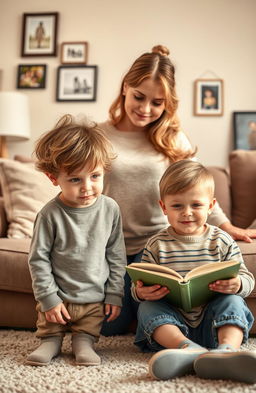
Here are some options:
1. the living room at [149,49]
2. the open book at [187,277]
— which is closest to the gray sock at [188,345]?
the open book at [187,277]

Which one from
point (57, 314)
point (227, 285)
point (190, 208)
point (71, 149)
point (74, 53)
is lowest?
point (57, 314)

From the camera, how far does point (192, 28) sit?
3238 mm

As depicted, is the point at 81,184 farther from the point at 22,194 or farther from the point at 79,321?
the point at 22,194

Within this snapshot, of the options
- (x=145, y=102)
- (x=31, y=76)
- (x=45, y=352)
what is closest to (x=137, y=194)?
(x=145, y=102)

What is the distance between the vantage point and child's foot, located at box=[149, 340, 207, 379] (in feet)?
3.63

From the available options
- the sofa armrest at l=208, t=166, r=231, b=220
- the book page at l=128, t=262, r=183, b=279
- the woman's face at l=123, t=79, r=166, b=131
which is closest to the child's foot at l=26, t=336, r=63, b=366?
the book page at l=128, t=262, r=183, b=279

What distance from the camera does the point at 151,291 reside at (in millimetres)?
1330

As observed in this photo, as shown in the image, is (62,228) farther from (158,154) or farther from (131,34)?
(131,34)

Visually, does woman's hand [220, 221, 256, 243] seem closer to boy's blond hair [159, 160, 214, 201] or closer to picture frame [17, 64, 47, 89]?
boy's blond hair [159, 160, 214, 201]

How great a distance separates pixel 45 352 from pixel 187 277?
1.54 ft

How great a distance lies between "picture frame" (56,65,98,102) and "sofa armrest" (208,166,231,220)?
1250 millimetres

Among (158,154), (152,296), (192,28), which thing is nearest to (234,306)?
(152,296)

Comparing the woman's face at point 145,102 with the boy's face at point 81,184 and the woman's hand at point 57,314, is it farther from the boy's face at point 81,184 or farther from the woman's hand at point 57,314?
the woman's hand at point 57,314

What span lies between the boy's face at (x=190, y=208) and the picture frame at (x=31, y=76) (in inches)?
88.3
